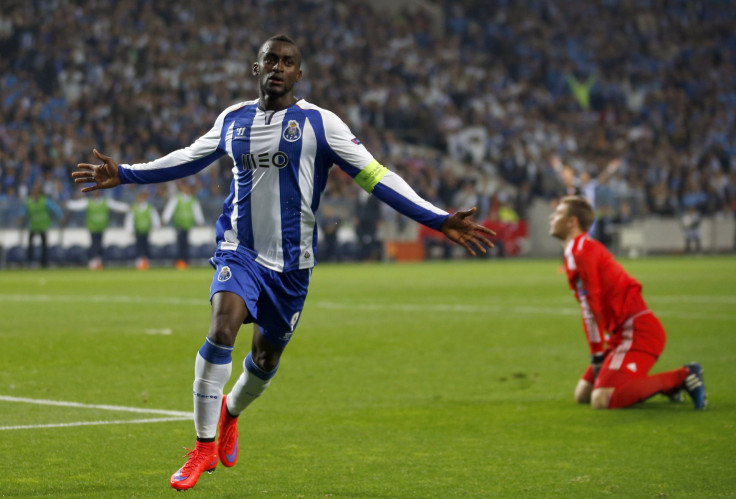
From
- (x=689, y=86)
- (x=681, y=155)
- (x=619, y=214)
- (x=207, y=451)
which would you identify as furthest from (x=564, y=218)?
(x=689, y=86)

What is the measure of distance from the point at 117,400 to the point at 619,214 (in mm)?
33156

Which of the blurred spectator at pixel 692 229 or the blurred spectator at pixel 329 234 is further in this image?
the blurred spectator at pixel 692 229

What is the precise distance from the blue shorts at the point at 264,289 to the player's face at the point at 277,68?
0.90m

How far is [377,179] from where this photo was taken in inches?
Answer: 235

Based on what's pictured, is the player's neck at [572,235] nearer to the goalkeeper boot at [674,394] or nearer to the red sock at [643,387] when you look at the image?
the red sock at [643,387]

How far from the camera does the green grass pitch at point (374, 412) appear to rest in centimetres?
587

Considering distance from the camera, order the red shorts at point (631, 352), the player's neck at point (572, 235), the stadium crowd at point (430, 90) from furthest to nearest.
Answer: the stadium crowd at point (430, 90) < the player's neck at point (572, 235) < the red shorts at point (631, 352)

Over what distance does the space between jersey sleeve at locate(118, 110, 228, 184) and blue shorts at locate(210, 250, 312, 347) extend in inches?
22.7

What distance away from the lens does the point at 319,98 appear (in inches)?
1491

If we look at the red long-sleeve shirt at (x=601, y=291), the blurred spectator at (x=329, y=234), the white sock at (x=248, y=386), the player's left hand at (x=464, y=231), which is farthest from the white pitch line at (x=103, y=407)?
the blurred spectator at (x=329, y=234)

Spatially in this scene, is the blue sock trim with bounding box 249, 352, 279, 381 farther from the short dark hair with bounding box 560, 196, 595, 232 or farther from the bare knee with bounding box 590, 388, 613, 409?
the short dark hair with bounding box 560, 196, 595, 232

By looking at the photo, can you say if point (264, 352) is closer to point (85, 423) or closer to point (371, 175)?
point (371, 175)

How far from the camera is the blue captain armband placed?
5.98 m

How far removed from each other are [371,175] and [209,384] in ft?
4.49
